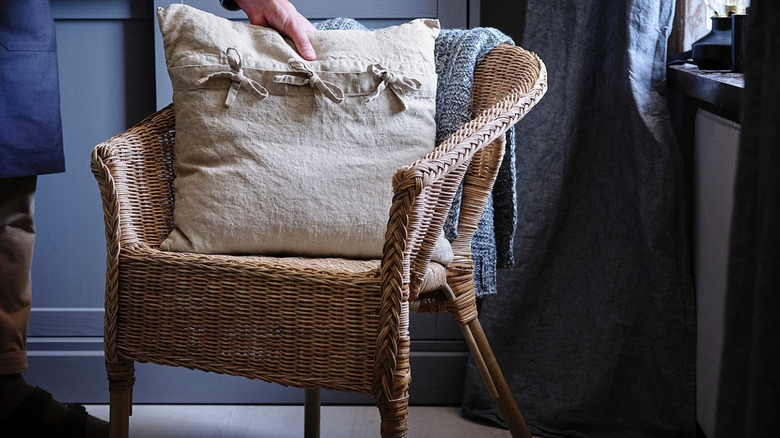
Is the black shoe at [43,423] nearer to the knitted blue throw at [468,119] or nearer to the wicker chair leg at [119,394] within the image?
the wicker chair leg at [119,394]

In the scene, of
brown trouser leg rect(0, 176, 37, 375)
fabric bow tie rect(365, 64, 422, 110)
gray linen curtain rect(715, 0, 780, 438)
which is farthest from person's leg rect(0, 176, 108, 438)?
gray linen curtain rect(715, 0, 780, 438)

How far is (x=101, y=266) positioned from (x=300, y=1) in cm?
75

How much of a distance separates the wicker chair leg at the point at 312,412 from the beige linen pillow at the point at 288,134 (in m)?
0.35

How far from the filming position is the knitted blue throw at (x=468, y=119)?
1.41 metres

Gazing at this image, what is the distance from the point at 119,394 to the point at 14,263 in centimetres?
50

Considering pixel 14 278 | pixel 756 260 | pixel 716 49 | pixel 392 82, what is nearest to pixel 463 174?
pixel 392 82

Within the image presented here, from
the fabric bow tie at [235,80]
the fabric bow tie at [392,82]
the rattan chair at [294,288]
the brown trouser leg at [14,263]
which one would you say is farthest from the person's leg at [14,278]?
the fabric bow tie at [392,82]

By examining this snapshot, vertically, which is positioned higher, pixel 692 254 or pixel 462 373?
pixel 692 254

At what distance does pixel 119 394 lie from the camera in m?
1.25

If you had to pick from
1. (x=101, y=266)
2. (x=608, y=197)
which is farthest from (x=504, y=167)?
(x=101, y=266)

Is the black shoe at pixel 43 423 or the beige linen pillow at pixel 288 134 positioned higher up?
the beige linen pillow at pixel 288 134

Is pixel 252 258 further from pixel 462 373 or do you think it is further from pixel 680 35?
pixel 680 35

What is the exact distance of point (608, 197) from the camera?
1653 mm

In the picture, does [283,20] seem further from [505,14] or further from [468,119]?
[505,14]
